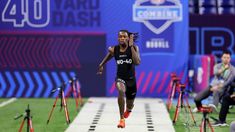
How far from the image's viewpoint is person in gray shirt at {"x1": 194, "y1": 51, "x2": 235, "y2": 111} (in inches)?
560

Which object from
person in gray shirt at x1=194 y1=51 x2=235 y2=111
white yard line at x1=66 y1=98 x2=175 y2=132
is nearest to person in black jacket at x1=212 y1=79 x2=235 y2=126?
person in gray shirt at x1=194 y1=51 x2=235 y2=111

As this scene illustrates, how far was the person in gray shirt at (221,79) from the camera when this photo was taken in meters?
14.2

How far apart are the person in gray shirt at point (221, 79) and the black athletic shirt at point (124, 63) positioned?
2.77 m

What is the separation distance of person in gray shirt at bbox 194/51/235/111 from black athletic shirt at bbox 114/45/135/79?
2.77 metres

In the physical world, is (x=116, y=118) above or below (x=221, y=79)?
below

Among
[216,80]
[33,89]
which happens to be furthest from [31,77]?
[216,80]

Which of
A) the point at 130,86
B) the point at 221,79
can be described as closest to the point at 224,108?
the point at 221,79

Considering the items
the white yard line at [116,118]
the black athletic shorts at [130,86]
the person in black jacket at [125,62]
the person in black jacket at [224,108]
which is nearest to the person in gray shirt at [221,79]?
the person in black jacket at [224,108]

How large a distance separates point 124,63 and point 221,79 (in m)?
3.64

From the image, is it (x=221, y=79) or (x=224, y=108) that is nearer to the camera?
(x=224, y=108)

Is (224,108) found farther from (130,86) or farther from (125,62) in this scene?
(125,62)

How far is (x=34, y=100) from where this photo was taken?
18953 millimetres

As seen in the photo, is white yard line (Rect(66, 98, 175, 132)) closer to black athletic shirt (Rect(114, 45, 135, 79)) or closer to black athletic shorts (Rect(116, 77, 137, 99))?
black athletic shorts (Rect(116, 77, 137, 99))

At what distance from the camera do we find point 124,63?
11.9m
